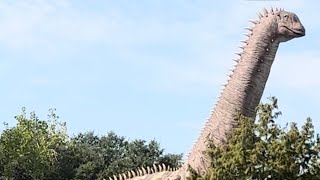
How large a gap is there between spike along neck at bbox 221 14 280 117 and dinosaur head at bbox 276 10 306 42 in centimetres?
10

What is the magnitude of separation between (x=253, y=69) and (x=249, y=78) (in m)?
0.17

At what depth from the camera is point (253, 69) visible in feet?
48.0

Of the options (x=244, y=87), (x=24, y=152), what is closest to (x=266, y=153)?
(x=244, y=87)

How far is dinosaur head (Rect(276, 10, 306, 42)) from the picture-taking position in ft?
48.9

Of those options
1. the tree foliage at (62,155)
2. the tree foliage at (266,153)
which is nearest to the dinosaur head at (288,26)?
the tree foliage at (266,153)

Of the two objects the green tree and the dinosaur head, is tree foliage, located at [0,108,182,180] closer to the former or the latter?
the green tree

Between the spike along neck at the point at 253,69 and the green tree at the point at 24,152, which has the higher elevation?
the green tree at the point at 24,152

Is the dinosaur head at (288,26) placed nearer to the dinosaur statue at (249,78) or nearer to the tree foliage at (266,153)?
the dinosaur statue at (249,78)

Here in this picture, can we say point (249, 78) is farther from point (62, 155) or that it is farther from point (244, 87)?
point (62, 155)

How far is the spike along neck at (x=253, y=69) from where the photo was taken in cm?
1453

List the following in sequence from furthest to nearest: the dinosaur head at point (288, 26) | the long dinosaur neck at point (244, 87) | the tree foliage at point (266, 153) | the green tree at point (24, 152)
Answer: the green tree at point (24, 152)
the dinosaur head at point (288, 26)
the long dinosaur neck at point (244, 87)
the tree foliage at point (266, 153)

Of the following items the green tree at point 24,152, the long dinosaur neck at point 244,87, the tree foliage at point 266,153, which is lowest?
the tree foliage at point 266,153

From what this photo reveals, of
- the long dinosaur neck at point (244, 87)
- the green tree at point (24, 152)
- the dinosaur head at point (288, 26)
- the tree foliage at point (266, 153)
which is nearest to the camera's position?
the tree foliage at point (266, 153)

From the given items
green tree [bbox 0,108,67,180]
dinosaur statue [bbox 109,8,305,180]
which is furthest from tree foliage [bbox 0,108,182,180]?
dinosaur statue [bbox 109,8,305,180]
